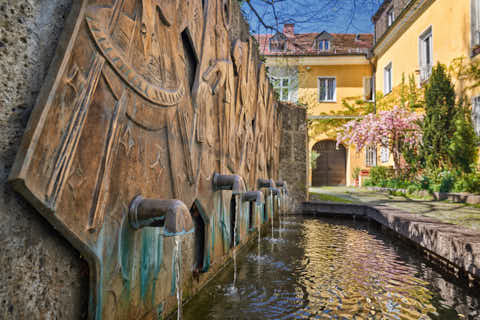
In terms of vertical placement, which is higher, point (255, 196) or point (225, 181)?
point (225, 181)

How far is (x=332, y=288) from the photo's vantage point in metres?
2.81

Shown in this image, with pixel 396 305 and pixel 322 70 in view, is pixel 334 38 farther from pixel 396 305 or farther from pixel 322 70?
pixel 396 305

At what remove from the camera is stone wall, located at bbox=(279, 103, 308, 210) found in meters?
8.74

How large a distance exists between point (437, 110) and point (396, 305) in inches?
386

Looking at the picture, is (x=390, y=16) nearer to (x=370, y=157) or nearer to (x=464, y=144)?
(x=370, y=157)

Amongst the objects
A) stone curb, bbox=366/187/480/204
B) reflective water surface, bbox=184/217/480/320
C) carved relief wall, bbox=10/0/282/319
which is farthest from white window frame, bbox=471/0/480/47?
carved relief wall, bbox=10/0/282/319

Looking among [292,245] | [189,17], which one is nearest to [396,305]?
[292,245]

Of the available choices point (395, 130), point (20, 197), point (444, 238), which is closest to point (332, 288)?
point (444, 238)

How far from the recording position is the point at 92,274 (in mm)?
1241

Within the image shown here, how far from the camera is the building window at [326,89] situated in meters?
19.6

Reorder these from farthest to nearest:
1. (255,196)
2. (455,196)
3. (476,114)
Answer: (476,114), (455,196), (255,196)

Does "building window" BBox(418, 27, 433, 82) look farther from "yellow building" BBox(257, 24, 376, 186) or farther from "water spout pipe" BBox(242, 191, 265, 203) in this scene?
"water spout pipe" BBox(242, 191, 265, 203)

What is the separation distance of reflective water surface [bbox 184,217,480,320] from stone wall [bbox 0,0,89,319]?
129 cm

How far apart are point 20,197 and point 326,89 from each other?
20.1m
